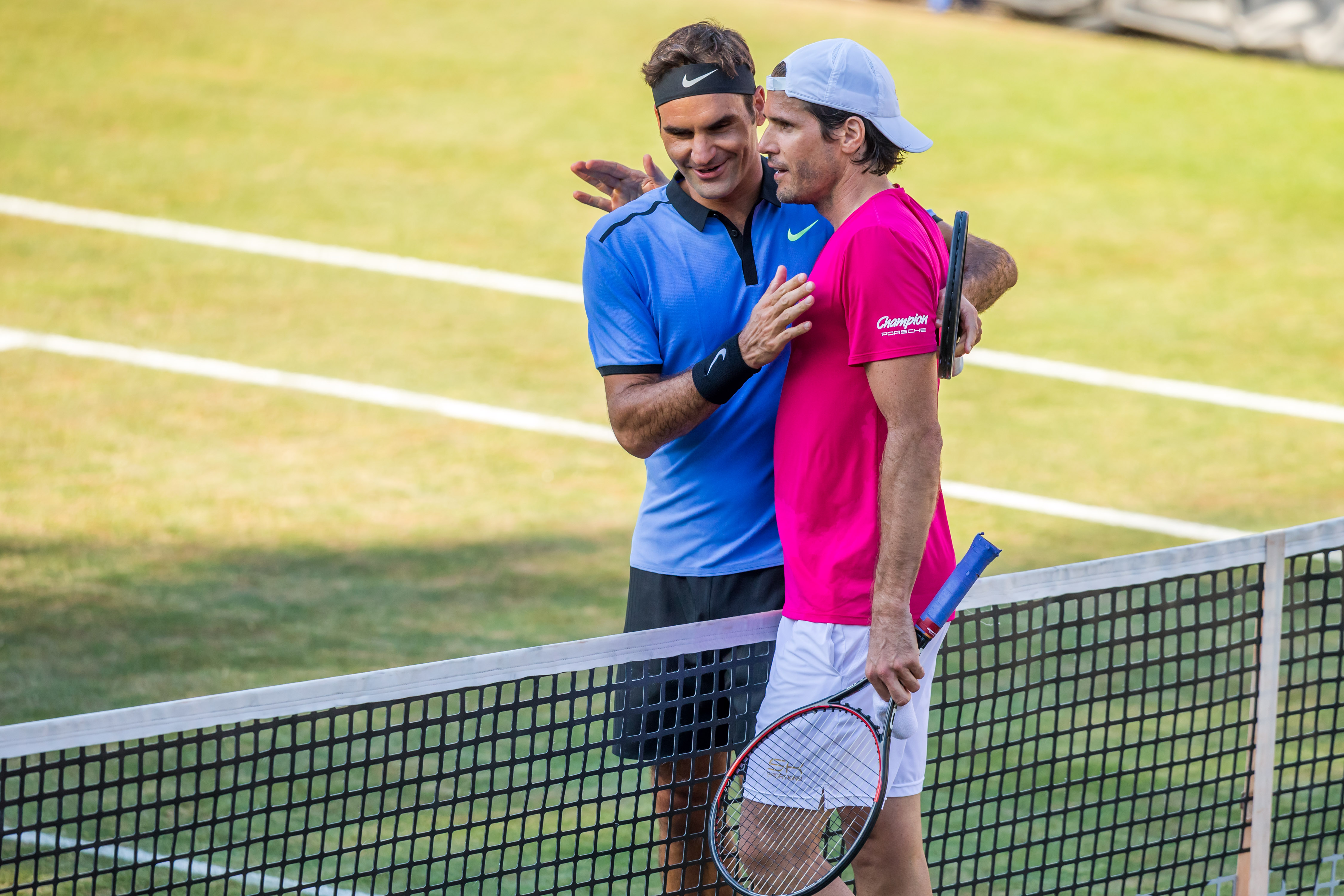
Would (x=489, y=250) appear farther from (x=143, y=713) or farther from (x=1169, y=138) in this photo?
(x=143, y=713)

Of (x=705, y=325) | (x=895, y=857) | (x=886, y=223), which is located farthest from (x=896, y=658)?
(x=705, y=325)

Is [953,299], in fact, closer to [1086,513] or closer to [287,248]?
[1086,513]

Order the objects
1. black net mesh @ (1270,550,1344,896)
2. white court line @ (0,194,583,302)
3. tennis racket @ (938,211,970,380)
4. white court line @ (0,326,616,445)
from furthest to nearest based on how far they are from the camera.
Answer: white court line @ (0,194,583,302), white court line @ (0,326,616,445), black net mesh @ (1270,550,1344,896), tennis racket @ (938,211,970,380)

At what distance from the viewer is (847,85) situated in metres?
4.09

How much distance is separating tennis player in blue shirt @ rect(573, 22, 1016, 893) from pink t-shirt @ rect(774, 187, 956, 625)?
14.5 inches

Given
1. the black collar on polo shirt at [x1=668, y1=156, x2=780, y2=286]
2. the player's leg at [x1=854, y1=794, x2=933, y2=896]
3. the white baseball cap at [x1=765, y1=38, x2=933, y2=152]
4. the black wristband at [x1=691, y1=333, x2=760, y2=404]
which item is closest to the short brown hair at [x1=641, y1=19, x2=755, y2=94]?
the black collar on polo shirt at [x1=668, y1=156, x2=780, y2=286]

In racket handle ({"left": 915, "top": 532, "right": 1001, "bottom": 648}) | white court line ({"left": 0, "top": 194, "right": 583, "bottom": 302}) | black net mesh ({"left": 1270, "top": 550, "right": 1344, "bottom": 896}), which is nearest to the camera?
racket handle ({"left": 915, "top": 532, "right": 1001, "bottom": 648})

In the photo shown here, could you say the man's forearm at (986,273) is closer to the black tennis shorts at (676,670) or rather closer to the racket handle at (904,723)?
the black tennis shorts at (676,670)

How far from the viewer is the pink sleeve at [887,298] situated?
13.0 ft

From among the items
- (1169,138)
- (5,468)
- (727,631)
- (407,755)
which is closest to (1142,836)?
(727,631)

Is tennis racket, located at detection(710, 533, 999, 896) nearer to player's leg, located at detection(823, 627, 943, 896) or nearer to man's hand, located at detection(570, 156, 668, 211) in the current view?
player's leg, located at detection(823, 627, 943, 896)

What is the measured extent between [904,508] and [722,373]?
57 cm

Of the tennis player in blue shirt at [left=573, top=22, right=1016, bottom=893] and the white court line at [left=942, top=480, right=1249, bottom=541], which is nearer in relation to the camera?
the tennis player in blue shirt at [left=573, top=22, right=1016, bottom=893]

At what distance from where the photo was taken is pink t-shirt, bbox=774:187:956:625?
13.1 feet
